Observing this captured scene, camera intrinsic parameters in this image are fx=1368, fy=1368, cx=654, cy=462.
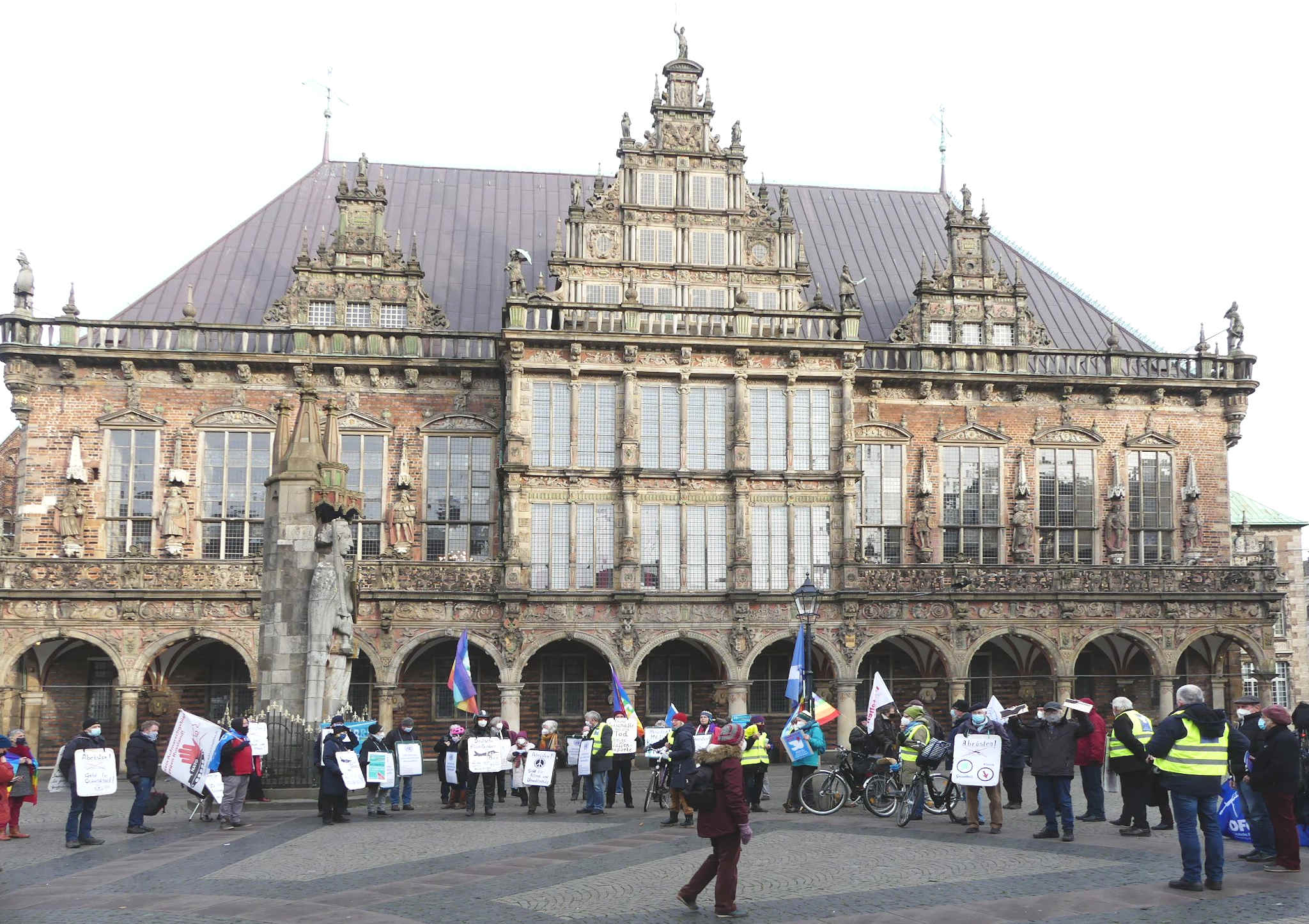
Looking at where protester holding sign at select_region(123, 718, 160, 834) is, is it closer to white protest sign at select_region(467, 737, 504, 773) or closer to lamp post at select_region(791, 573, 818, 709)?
white protest sign at select_region(467, 737, 504, 773)

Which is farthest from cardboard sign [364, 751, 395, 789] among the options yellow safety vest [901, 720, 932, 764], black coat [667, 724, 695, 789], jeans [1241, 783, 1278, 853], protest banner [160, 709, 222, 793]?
jeans [1241, 783, 1278, 853]

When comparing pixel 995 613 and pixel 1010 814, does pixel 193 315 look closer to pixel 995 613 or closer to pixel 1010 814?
pixel 995 613

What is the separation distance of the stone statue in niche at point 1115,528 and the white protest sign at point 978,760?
841 inches

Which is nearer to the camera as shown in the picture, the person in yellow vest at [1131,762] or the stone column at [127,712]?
the person in yellow vest at [1131,762]

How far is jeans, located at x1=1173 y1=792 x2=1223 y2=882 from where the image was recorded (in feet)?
41.7

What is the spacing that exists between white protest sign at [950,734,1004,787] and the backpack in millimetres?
6229

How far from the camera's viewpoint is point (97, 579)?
3152 centimetres

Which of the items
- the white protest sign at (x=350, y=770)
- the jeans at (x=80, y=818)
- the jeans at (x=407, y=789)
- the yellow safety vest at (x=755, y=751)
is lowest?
the jeans at (x=407, y=789)

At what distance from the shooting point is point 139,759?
60.2ft

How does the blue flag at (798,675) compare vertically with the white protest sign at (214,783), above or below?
above

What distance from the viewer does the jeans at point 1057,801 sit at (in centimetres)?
1625

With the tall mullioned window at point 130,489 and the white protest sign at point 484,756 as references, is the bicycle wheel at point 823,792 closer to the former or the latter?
the white protest sign at point 484,756

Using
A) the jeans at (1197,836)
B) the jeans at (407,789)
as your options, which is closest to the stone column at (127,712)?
the jeans at (407,789)

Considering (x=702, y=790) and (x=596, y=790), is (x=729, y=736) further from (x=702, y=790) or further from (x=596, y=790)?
(x=596, y=790)
